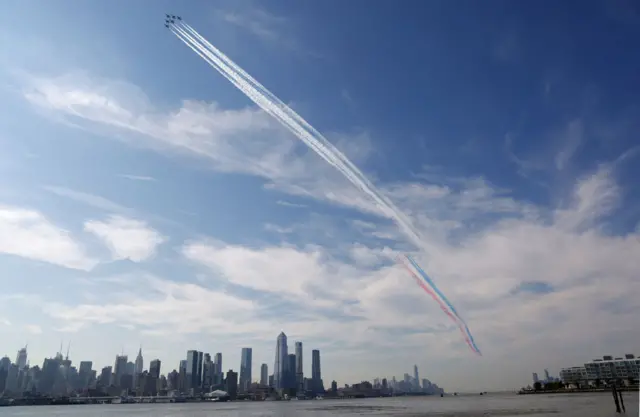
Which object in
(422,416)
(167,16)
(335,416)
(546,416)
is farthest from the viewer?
(335,416)

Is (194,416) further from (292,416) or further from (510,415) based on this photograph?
(510,415)

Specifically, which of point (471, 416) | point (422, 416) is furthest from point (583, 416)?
point (422, 416)

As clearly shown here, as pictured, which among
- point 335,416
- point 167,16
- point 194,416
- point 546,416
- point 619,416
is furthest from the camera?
point 194,416

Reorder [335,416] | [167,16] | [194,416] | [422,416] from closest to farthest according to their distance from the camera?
[167,16], [422,416], [335,416], [194,416]

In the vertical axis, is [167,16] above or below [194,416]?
above

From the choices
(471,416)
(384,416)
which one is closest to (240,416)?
(384,416)

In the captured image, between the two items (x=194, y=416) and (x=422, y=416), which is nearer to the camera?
(x=422, y=416)

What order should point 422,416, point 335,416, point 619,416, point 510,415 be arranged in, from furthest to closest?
point 335,416 < point 422,416 < point 510,415 < point 619,416

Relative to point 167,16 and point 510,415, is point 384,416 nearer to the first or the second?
point 510,415

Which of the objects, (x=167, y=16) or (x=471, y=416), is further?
(x=471, y=416)
